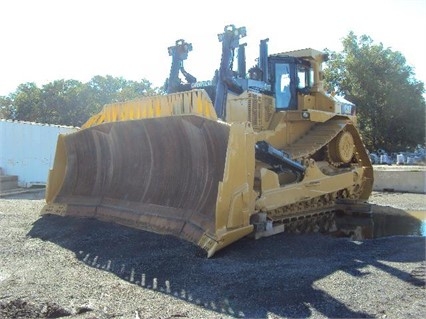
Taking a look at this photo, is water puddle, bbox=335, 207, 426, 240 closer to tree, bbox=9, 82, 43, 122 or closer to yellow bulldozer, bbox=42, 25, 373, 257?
yellow bulldozer, bbox=42, 25, 373, 257

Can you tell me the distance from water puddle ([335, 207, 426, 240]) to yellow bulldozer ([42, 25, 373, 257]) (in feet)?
1.44

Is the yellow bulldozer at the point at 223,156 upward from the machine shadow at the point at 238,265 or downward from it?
upward

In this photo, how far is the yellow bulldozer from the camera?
18.7 ft

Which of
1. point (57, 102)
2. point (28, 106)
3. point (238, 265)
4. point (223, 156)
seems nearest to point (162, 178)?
point (223, 156)

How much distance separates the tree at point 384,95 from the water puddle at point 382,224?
52.7 ft

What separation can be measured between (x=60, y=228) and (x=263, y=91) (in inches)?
Result: 160

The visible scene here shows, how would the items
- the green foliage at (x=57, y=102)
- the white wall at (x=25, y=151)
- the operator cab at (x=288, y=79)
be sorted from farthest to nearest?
the green foliage at (x=57, y=102)
the white wall at (x=25, y=151)
the operator cab at (x=288, y=79)

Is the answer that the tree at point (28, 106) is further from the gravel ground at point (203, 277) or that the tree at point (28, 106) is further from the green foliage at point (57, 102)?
the gravel ground at point (203, 277)

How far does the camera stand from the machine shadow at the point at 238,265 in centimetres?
367

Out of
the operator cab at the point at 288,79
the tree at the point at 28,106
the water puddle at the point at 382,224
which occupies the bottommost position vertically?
the water puddle at the point at 382,224

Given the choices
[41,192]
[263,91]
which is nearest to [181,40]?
[263,91]

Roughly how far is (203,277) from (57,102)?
1432 inches

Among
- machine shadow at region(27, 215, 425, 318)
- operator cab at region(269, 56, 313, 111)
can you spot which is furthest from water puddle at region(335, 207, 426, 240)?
operator cab at region(269, 56, 313, 111)

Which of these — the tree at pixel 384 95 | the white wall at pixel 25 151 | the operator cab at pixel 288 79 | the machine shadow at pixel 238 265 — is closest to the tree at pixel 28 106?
the white wall at pixel 25 151
